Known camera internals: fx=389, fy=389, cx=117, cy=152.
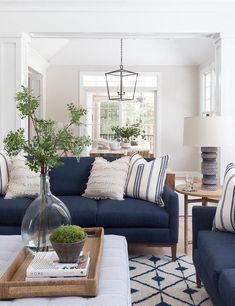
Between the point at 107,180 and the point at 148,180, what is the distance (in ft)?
1.33

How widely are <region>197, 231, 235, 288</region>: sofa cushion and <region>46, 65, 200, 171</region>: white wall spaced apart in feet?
22.3

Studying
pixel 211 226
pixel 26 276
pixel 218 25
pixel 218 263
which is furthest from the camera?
pixel 218 25

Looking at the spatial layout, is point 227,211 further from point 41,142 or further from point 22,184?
point 22,184

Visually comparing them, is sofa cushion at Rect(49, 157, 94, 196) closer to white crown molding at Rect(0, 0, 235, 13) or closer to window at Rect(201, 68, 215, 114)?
white crown molding at Rect(0, 0, 235, 13)

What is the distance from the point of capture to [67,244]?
1.88m

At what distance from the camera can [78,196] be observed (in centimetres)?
401

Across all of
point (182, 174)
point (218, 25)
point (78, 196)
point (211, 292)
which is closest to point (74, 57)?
point (182, 174)

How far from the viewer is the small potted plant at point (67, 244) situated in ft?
6.20

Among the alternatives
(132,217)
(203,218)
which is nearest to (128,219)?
(132,217)

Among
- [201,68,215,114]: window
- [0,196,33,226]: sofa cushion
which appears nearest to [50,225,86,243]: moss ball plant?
[0,196,33,226]: sofa cushion

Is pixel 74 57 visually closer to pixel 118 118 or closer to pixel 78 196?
pixel 118 118

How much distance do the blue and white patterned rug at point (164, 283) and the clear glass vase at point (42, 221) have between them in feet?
2.77

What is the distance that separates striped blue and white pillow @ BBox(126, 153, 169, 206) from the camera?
12.4 ft

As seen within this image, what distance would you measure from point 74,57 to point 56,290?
8.07 metres
